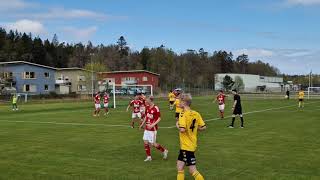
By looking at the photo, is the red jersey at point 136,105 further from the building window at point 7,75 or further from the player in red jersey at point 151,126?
the building window at point 7,75

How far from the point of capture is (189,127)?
9289 mm

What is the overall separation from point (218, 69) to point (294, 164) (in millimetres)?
170075

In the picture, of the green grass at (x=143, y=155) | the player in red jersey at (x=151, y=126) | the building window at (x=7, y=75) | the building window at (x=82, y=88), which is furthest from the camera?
the building window at (x=82, y=88)

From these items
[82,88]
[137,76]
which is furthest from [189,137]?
[137,76]

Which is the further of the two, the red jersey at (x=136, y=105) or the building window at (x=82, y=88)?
the building window at (x=82, y=88)

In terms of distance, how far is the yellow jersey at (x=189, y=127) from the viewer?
9250 millimetres

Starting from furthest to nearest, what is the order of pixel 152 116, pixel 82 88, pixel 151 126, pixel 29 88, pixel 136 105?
A: pixel 82 88, pixel 29 88, pixel 136 105, pixel 152 116, pixel 151 126

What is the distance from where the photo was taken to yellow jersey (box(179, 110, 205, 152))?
9.25 m

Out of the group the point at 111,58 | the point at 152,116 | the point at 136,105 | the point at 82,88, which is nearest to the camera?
the point at 152,116

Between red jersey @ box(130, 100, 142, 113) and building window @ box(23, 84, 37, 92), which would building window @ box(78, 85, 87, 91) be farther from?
red jersey @ box(130, 100, 142, 113)

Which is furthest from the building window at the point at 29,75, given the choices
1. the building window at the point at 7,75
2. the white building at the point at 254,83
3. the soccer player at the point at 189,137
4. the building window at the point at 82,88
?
the soccer player at the point at 189,137

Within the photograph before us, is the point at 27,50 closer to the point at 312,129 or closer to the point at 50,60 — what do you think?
the point at 50,60

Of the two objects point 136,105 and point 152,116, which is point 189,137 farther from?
point 136,105

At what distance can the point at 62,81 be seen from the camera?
4309 inches
